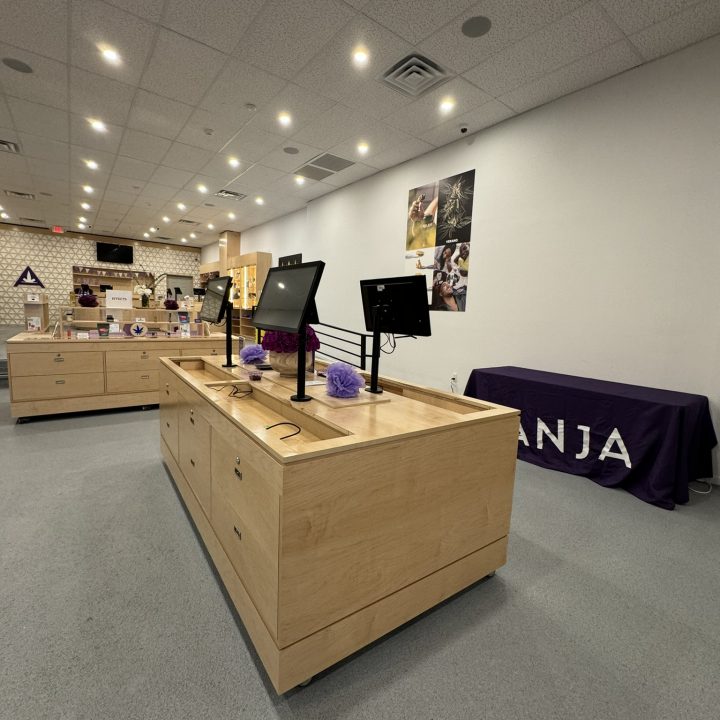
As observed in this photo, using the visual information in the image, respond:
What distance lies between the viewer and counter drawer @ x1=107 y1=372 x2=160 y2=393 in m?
4.57

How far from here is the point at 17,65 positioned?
3498 millimetres

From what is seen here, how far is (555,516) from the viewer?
2.51 m

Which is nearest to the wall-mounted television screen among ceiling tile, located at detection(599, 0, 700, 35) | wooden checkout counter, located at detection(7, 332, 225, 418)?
wooden checkout counter, located at detection(7, 332, 225, 418)

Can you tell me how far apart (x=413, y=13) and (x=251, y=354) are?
2712mm

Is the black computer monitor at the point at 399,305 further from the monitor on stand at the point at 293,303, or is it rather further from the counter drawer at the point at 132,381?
the counter drawer at the point at 132,381

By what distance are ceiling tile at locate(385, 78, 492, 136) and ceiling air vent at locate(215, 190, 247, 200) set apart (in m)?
4.08

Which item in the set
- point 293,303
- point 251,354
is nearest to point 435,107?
point 251,354

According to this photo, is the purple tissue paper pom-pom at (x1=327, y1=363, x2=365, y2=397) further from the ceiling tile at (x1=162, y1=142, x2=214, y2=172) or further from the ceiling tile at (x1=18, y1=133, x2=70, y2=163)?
the ceiling tile at (x1=18, y1=133, x2=70, y2=163)

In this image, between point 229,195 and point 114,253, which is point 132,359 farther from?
point 114,253

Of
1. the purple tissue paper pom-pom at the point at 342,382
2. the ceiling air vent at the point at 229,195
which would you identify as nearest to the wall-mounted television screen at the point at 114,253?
the ceiling air vent at the point at 229,195

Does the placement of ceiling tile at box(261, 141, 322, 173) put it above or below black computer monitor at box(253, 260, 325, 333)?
above

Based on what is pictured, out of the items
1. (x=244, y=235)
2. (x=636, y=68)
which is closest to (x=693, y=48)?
(x=636, y=68)

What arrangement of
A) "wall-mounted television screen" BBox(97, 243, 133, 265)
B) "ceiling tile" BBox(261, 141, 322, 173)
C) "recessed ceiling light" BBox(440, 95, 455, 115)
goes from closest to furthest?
"recessed ceiling light" BBox(440, 95, 455, 115), "ceiling tile" BBox(261, 141, 322, 173), "wall-mounted television screen" BBox(97, 243, 133, 265)

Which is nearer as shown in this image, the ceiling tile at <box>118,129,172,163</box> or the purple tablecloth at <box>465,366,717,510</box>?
the purple tablecloth at <box>465,366,717,510</box>
